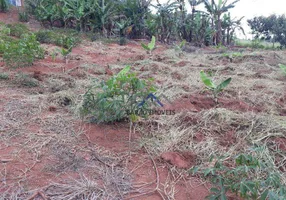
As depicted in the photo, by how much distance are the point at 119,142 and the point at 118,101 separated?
1.31ft

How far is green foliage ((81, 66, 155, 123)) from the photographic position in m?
2.46

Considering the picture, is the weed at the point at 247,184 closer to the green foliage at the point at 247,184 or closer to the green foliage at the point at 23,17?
the green foliage at the point at 247,184

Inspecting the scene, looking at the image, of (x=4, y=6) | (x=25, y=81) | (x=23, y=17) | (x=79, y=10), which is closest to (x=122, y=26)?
(x=79, y=10)

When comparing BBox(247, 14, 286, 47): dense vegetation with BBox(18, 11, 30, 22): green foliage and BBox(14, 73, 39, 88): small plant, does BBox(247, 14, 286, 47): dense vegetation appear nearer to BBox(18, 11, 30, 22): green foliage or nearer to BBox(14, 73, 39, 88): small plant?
BBox(18, 11, 30, 22): green foliage

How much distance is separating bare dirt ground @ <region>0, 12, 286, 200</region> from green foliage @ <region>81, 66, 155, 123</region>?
139 mm

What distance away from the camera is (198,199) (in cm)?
176

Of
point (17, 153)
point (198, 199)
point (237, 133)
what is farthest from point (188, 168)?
point (17, 153)

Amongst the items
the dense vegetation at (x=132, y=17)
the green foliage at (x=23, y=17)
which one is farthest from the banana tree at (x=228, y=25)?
the green foliage at (x=23, y=17)

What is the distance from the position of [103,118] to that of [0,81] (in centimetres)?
248

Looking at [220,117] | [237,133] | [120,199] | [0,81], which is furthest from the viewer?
[0,81]

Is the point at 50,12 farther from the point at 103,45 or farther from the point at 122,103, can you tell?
the point at 122,103

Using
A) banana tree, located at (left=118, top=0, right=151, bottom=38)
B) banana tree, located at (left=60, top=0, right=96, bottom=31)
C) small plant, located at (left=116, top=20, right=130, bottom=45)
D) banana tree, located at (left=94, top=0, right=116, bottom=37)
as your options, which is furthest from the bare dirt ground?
banana tree, located at (left=118, top=0, right=151, bottom=38)

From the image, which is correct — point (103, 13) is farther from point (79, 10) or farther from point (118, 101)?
point (118, 101)

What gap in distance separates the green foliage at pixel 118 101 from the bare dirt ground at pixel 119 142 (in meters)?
0.14
